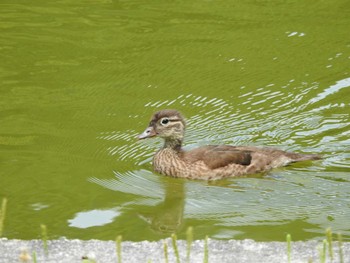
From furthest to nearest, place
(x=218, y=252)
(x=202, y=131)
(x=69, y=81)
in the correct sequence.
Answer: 1. (x=69, y=81)
2. (x=202, y=131)
3. (x=218, y=252)

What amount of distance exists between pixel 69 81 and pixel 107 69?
2.10 feet

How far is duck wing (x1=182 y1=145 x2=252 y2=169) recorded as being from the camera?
37.0 feet

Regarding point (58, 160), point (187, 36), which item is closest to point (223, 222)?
point (58, 160)

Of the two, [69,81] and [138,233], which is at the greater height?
[69,81]

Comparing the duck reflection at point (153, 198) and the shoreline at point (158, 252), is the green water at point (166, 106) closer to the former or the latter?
the duck reflection at point (153, 198)

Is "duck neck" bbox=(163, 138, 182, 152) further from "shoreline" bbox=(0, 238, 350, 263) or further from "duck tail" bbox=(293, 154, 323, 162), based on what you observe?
"shoreline" bbox=(0, 238, 350, 263)

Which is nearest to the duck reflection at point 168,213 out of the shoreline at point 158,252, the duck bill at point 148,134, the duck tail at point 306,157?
the duck bill at point 148,134

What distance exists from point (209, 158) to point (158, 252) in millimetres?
4211

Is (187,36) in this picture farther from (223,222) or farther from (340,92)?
(223,222)

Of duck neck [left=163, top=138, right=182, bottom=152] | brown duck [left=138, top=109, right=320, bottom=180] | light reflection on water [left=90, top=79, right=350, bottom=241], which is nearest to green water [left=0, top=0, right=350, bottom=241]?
light reflection on water [left=90, top=79, right=350, bottom=241]

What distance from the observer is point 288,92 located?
1308 centimetres

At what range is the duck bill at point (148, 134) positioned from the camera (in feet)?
37.8

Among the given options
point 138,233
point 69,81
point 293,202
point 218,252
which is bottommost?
point 218,252

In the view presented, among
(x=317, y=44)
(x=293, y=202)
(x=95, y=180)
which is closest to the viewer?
(x=293, y=202)
